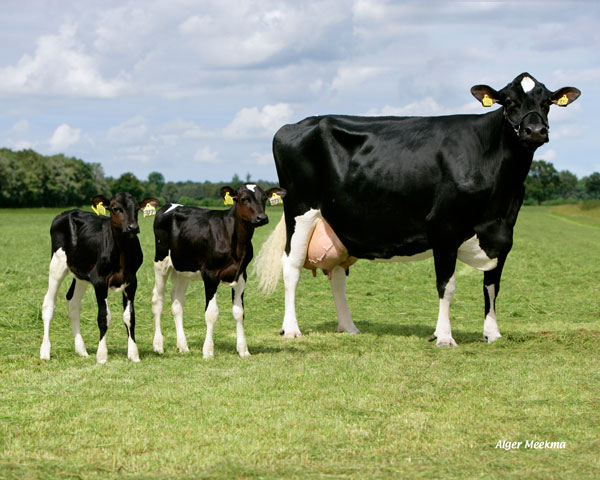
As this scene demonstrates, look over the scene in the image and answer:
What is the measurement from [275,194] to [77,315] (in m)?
2.91

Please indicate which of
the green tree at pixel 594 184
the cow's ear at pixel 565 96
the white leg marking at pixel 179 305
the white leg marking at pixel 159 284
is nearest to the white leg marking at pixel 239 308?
the white leg marking at pixel 179 305

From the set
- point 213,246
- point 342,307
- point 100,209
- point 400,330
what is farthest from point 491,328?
point 100,209

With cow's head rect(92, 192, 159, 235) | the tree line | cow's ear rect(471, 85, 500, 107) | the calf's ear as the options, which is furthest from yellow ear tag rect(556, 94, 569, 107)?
the tree line

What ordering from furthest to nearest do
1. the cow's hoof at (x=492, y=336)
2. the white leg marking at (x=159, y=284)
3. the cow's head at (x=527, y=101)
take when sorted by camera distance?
the cow's hoof at (x=492, y=336) → the white leg marking at (x=159, y=284) → the cow's head at (x=527, y=101)

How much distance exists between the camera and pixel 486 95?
10273mm

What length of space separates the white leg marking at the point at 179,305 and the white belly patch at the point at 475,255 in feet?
12.3

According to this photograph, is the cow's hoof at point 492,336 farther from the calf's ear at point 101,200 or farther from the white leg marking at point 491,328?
the calf's ear at point 101,200

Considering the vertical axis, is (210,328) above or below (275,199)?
below

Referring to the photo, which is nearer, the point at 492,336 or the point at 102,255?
the point at 102,255

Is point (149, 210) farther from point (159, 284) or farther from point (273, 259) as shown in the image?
point (273, 259)

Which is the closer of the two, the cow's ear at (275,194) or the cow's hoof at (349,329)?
the cow's ear at (275,194)

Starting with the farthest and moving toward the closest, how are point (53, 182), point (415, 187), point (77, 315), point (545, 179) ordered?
point (545, 179), point (53, 182), point (415, 187), point (77, 315)

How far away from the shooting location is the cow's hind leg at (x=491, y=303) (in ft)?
35.0

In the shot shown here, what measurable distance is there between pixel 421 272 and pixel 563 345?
31.5 feet
